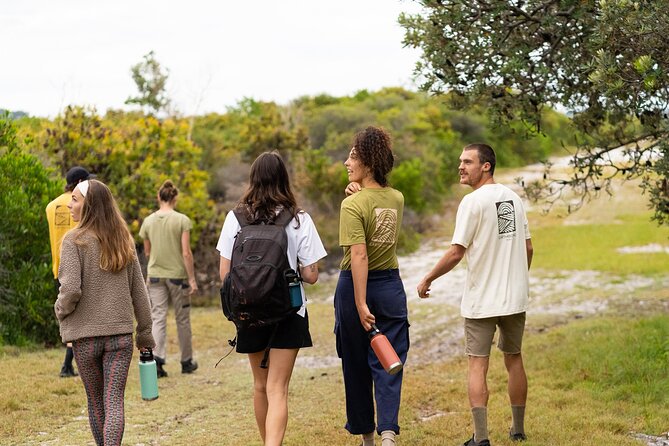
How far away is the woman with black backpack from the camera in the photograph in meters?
5.72

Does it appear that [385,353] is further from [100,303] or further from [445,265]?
[100,303]

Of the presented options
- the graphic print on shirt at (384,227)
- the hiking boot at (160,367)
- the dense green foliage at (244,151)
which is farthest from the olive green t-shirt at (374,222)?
the hiking boot at (160,367)

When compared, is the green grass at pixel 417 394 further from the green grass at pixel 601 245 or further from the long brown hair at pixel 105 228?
the green grass at pixel 601 245

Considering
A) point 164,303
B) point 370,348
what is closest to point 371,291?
point 370,348

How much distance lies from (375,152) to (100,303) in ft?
6.82

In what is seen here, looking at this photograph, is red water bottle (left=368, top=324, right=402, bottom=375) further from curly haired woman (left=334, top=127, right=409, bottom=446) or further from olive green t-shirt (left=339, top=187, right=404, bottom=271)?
olive green t-shirt (left=339, top=187, right=404, bottom=271)

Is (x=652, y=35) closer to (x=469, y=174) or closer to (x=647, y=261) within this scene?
(x=469, y=174)

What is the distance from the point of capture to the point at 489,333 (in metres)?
6.36

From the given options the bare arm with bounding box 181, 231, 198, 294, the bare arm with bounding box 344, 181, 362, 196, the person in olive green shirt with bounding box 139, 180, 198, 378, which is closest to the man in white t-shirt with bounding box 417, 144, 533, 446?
the bare arm with bounding box 344, 181, 362, 196

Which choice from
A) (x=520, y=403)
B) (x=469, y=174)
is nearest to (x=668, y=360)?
(x=520, y=403)

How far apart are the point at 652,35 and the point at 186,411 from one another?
5.29 meters

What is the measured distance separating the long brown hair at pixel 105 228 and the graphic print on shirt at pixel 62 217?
3.41m

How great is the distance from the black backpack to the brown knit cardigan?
678 millimetres

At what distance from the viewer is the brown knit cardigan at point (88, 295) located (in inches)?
217
